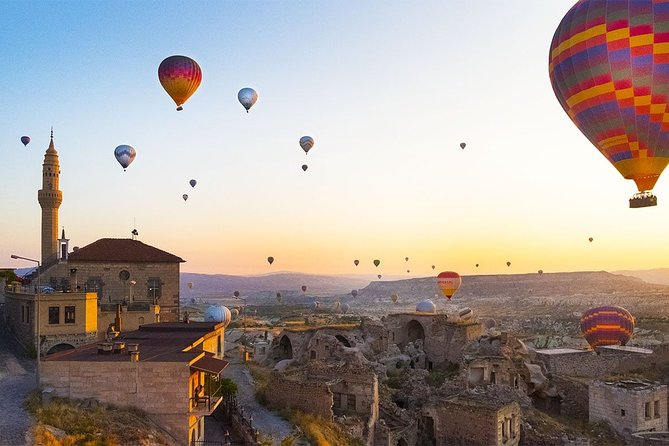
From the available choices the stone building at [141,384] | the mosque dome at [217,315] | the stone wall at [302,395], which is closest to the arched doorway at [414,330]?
the mosque dome at [217,315]

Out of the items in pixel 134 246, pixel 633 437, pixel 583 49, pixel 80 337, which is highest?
pixel 583 49

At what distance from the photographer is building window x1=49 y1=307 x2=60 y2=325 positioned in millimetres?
33375

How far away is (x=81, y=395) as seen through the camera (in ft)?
63.9

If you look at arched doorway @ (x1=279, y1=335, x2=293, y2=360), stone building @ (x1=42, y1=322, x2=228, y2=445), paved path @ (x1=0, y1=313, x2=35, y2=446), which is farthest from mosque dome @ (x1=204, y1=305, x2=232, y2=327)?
stone building @ (x1=42, y1=322, x2=228, y2=445)

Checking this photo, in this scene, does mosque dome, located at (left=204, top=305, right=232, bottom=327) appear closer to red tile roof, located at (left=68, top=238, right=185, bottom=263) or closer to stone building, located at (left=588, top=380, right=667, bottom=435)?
red tile roof, located at (left=68, top=238, right=185, bottom=263)

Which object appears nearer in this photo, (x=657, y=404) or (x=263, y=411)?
(x=263, y=411)

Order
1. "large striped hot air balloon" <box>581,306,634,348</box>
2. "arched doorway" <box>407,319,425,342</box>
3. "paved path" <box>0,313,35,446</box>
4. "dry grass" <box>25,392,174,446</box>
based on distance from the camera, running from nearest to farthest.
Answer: "dry grass" <box>25,392,174,446</box>, "paved path" <box>0,313,35,446</box>, "large striped hot air balloon" <box>581,306,634,348</box>, "arched doorway" <box>407,319,425,342</box>

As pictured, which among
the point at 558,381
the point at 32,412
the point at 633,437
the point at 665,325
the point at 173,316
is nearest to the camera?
the point at 32,412

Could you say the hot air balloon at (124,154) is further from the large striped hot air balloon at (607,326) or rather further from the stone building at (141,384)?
the large striped hot air balloon at (607,326)

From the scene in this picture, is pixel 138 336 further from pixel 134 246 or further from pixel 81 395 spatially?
pixel 134 246

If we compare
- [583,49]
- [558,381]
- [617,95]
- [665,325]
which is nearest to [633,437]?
[558,381]

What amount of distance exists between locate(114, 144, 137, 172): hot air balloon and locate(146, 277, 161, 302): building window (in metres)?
9.34

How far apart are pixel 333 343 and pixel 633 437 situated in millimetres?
18173

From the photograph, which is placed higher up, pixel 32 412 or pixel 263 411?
pixel 32 412
